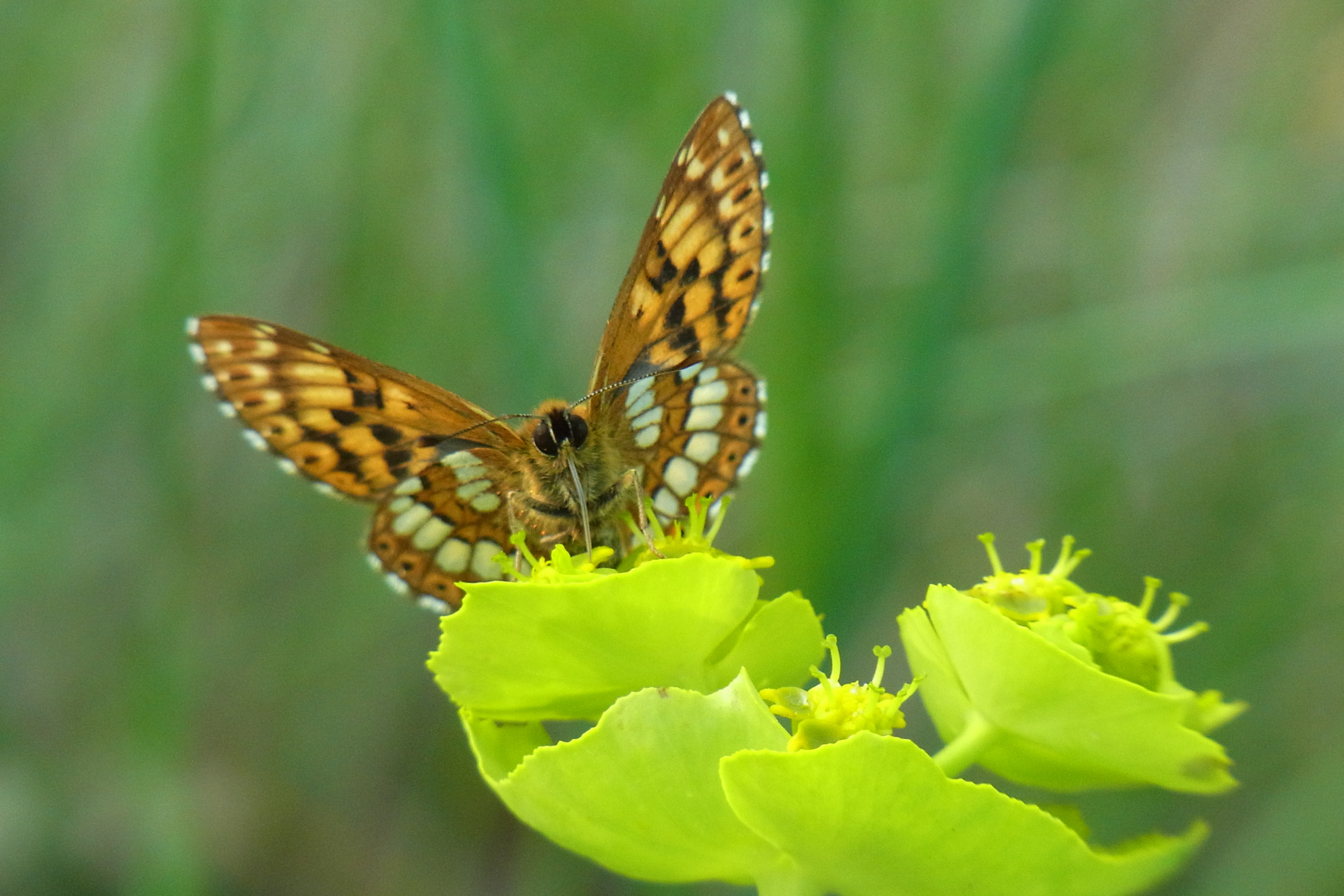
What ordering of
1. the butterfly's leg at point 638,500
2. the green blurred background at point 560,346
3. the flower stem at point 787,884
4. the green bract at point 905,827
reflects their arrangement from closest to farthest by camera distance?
1. the green bract at point 905,827
2. the flower stem at point 787,884
3. the butterfly's leg at point 638,500
4. the green blurred background at point 560,346

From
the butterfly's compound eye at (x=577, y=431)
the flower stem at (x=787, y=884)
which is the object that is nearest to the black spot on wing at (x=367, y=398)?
the butterfly's compound eye at (x=577, y=431)

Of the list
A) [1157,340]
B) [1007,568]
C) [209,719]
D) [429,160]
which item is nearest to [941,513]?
[1007,568]

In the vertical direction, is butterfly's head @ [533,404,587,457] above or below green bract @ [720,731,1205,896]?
above

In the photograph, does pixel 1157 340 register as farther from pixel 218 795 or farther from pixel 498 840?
pixel 218 795

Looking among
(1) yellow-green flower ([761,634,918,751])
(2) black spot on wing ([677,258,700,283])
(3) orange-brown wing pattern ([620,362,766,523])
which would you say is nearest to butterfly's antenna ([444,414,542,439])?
(3) orange-brown wing pattern ([620,362,766,523])

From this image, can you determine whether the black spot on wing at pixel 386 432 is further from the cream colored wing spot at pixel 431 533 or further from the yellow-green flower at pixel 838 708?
the yellow-green flower at pixel 838 708

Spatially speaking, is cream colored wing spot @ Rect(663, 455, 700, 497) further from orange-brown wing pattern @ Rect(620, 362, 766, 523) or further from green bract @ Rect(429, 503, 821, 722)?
green bract @ Rect(429, 503, 821, 722)
